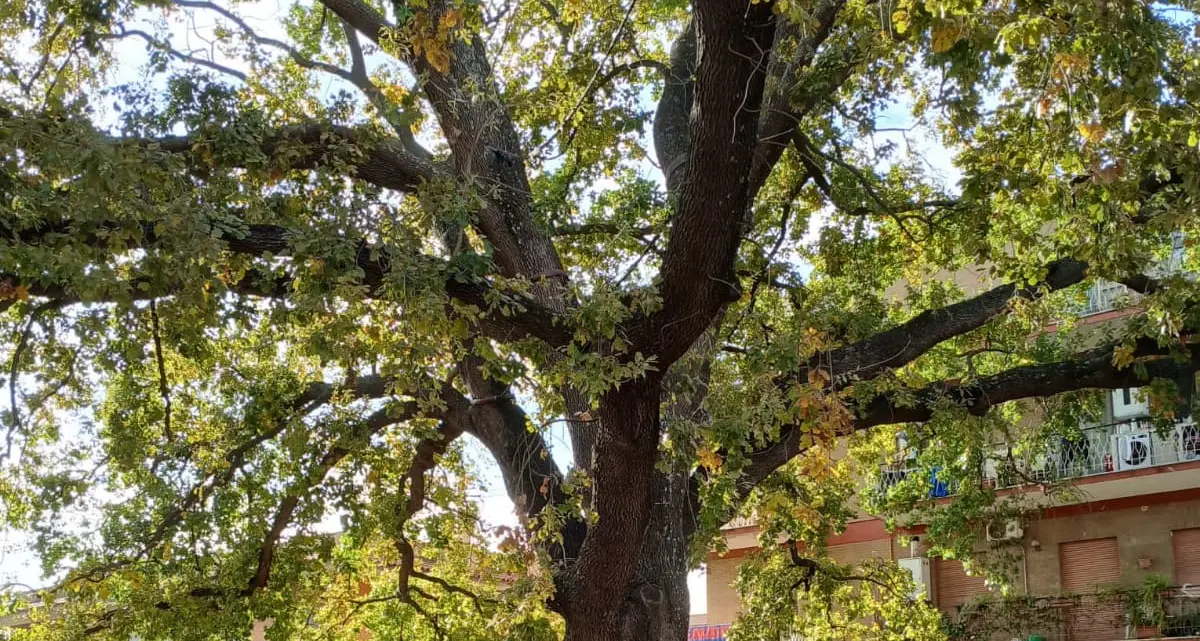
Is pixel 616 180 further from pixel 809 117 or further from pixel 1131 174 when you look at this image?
pixel 1131 174

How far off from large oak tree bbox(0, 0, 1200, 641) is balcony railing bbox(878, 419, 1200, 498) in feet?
11.9

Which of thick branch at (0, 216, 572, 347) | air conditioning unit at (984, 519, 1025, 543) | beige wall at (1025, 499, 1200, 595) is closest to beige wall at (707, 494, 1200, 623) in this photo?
beige wall at (1025, 499, 1200, 595)

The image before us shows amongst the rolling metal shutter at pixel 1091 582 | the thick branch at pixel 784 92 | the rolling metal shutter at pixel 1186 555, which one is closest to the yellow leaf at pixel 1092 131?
the thick branch at pixel 784 92

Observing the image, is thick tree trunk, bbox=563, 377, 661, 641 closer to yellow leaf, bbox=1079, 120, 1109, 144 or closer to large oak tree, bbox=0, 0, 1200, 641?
large oak tree, bbox=0, 0, 1200, 641

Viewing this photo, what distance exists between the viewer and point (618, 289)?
29.8ft

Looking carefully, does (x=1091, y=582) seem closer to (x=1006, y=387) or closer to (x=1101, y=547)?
(x=1101, y=547)

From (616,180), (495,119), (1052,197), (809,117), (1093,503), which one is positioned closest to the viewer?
(1052,197)

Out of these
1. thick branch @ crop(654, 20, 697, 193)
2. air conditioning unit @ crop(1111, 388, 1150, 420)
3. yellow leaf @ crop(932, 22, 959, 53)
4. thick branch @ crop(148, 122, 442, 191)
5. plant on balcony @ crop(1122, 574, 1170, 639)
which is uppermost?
thick branch @ crop(654, 20, 697, 193)

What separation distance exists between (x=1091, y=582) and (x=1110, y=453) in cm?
186

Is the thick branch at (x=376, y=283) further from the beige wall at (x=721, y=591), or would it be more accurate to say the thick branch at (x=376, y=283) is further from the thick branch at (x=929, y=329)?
the beige wall at (x=721, y=591)

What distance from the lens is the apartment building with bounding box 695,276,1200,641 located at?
17688mm

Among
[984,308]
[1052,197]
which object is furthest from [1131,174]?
[984,308]

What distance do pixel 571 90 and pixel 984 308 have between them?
13.8ft

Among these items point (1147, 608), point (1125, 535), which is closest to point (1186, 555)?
point (1125, 535)
